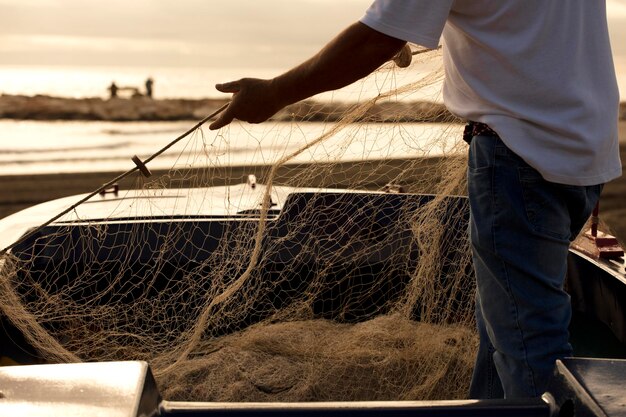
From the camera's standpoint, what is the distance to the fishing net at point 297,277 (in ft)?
9.65

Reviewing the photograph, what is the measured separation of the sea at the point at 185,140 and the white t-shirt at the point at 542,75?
1032 millimetres

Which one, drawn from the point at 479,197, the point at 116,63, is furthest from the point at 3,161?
the point at 116,63

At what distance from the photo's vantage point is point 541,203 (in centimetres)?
195

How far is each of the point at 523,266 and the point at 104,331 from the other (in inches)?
65.1

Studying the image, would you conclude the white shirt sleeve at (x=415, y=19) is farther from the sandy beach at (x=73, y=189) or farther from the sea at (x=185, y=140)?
the sandy beach at (x=73, y=189)

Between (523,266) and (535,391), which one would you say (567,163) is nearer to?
(523,266)

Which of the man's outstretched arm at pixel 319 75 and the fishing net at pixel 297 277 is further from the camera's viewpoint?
the fishing net at pixel 297 277

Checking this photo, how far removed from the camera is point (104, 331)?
10.0 ft

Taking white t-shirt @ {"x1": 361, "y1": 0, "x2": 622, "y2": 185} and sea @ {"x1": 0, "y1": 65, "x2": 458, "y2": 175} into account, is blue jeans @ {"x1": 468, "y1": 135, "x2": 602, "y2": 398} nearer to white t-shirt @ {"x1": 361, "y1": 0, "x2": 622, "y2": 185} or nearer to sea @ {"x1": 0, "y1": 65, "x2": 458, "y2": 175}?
white t-shirt @ {"x1": 361, "y1": 0, "x2": 622, "y2": 185}

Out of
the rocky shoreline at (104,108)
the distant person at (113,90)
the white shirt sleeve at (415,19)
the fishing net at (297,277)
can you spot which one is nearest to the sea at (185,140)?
the fishing net at (297,277)

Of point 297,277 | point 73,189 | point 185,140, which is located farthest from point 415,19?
point 185,140

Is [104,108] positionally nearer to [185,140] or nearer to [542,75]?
[185,140]

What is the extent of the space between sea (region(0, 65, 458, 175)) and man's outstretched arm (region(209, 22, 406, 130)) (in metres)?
0.73

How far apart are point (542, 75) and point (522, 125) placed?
0.37 ft
